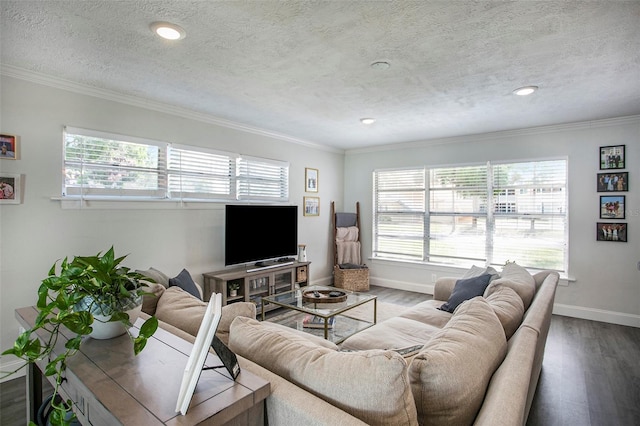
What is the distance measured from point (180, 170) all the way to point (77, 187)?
1.05 m

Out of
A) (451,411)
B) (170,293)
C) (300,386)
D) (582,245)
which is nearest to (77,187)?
(170,293)

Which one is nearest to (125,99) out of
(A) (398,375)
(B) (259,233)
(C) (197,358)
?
(B) (259,233)

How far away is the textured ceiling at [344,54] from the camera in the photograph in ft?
6.40

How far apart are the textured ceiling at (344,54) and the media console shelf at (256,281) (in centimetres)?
199

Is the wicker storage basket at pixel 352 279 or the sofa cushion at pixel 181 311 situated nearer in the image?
the sofa cushion at pixel 181 311

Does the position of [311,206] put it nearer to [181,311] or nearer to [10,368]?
[181,311]

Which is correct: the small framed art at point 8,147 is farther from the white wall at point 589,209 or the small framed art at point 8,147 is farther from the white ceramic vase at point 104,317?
the white wall at point 589,209

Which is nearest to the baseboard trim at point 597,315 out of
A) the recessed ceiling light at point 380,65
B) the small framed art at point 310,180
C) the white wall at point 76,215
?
the small framed art at point 310,180

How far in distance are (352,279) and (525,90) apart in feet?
11.9

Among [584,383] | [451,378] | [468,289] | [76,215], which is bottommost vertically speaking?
[584,383]

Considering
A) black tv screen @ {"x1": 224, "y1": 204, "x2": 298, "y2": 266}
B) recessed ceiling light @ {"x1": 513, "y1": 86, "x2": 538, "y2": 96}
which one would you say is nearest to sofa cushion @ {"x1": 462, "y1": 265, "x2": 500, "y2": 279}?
recessed ceiling light @ {"x1": 513, "y1": 86, "x2": 538, "y2": 96}

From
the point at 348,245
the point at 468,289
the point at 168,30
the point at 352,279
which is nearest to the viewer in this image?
the point at 168,30

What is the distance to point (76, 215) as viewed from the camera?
10.2 ft

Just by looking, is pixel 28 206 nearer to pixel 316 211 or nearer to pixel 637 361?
pixel 316 211
